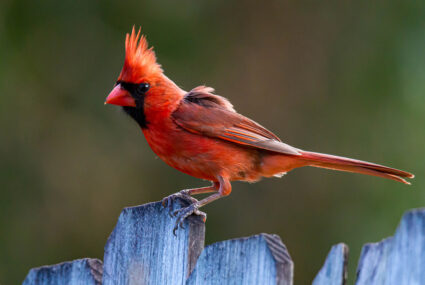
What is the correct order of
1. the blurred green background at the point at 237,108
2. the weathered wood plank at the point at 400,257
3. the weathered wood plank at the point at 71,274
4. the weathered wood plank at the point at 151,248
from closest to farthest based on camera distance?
the weathered wood plank at the point at 400,257, the weathered wood plank at the point at 151,248, the weathered wood plank at the point at 71,274, the blurred green background at the point at 237,108

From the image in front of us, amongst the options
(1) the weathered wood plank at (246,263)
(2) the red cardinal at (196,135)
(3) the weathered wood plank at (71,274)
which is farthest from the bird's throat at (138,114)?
(1) the weathered wood plank at (246,263)

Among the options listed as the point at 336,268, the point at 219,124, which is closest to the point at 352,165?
the point at 219,124

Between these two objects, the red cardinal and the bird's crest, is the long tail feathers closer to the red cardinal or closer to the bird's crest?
the red cardinal

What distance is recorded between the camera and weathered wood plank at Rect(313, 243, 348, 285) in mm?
1604

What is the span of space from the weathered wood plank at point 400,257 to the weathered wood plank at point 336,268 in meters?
0.05

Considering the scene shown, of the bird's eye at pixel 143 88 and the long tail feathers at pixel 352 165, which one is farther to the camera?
the bird's eye at pixel 143 88

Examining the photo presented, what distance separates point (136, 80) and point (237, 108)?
2284mm

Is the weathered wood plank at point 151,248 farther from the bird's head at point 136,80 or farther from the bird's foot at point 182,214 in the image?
the bird's head at point 136,80

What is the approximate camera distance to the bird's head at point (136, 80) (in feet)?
11.4

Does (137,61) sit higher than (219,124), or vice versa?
(137,61)

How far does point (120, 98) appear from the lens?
11.5 feet

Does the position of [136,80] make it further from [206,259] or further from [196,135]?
[206,259]

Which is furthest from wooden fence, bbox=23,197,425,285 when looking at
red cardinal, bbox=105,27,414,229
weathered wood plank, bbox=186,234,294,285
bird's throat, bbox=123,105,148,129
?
bird's throat, bbox=123,105,148,129

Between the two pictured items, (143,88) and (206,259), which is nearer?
(206,259)
